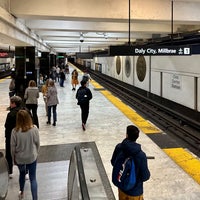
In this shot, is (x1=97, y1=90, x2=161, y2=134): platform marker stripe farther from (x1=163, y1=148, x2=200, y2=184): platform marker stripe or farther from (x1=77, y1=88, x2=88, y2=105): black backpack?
(x1=77, y1=88, x2=88, y2=105): black backpack

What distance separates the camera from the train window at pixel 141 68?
665 inches

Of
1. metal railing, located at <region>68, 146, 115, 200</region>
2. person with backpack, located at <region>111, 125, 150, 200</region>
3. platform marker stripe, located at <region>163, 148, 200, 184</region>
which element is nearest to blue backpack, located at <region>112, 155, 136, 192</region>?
person with backpack, located at <region>111, 125, 150, 200</region>

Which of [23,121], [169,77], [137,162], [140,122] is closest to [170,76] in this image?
[169,77]

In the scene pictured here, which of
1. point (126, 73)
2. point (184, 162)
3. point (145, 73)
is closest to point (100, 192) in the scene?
point (184, 162)

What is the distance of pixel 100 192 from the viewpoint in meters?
2.72

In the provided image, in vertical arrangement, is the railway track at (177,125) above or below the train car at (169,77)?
below

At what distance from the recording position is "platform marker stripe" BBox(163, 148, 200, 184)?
557 cm

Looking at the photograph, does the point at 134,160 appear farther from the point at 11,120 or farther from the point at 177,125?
the point at 177,125

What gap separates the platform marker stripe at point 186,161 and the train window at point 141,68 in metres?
10.2

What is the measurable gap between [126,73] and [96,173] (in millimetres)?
18924

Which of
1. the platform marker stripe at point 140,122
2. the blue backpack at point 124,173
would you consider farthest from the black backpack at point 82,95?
the blue backpack at point 124,173

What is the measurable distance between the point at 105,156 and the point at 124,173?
3154 mm

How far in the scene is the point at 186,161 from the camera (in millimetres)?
6227

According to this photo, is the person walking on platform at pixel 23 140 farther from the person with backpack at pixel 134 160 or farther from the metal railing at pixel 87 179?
the person with backpack at pixel 134 160
